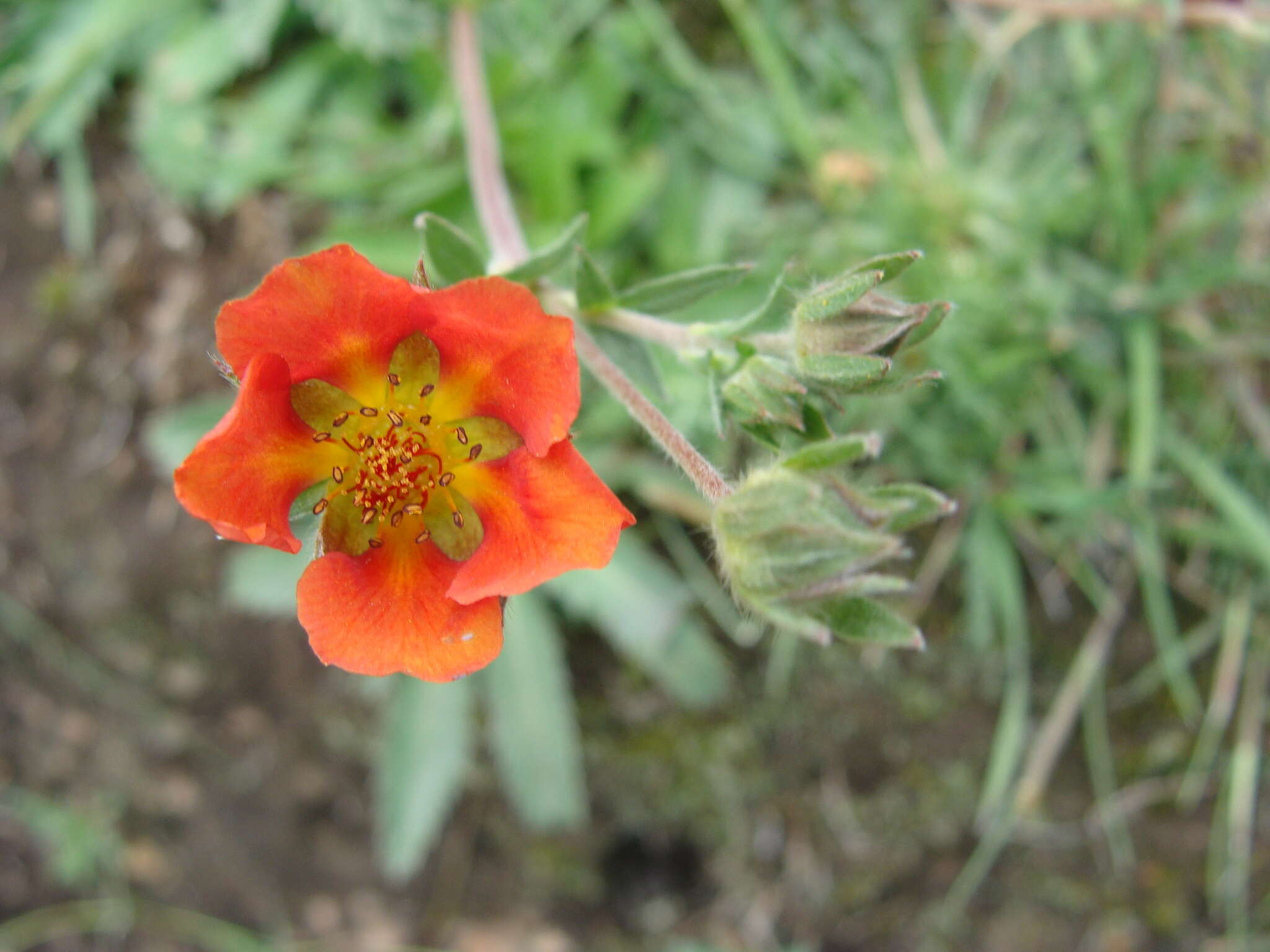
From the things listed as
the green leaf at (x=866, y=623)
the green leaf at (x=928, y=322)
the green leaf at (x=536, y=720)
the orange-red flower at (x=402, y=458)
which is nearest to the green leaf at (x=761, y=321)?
the green leaf at (x=928, y=322)

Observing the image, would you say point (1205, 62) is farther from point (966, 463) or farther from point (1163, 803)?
point (1163, 803)

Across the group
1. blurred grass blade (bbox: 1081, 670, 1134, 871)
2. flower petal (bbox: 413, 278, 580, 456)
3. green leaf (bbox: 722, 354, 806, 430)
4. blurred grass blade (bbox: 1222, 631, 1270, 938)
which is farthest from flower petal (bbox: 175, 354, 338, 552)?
blurred grass blade (bbox: 1222, 631, 1270, 938)

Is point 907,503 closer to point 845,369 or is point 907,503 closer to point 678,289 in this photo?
point 845,369

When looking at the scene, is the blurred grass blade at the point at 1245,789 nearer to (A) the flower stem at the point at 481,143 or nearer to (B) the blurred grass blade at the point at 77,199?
(A) the flower stem at the point at 481,143

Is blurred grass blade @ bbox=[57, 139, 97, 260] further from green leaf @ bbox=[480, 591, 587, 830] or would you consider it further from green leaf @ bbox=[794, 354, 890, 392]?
green leaf @ bbox=[794, 354, 890, 392]

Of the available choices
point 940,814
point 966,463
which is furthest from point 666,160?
point 940,814

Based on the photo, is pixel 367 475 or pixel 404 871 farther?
pixel 404 871
